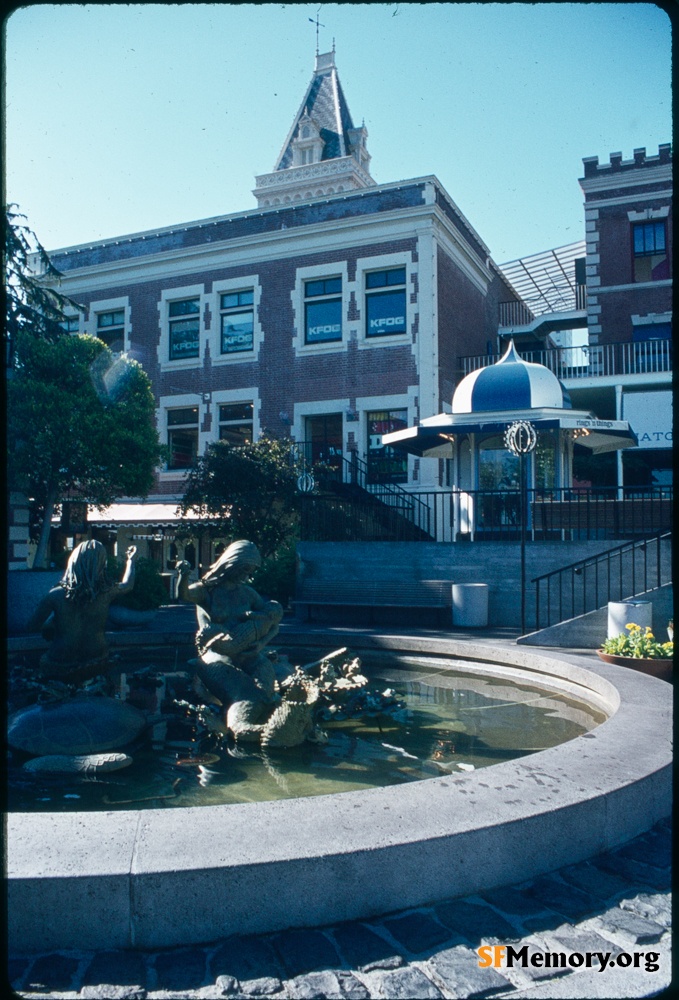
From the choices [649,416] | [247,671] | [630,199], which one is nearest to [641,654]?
[247,671]

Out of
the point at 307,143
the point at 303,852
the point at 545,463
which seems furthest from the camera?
the point at 307,143

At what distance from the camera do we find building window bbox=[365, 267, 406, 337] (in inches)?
826

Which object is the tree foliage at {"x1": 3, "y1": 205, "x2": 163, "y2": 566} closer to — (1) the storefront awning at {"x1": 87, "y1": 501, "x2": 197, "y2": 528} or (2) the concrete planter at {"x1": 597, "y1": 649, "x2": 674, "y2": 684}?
(1) the storefront awning at {"x1": 87, "y1": 501, "x2": 197, "y2": 528}

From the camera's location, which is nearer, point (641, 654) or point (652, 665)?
point (652, 665)

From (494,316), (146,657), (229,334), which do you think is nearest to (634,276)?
(494,316)

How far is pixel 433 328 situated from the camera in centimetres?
2045

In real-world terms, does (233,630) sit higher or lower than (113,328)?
lower

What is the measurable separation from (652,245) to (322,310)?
36.9ft

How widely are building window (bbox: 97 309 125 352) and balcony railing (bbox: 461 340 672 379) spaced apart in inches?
449

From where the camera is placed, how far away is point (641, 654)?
7.18 m

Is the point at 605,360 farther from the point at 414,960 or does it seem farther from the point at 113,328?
the point at 414,960

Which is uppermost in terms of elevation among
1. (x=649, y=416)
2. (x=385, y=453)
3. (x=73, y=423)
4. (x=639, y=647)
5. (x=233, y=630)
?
(x=649, y=416)

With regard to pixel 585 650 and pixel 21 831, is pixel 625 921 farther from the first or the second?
pixel 585 650

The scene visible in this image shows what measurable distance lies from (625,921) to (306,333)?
2060 centimetres
